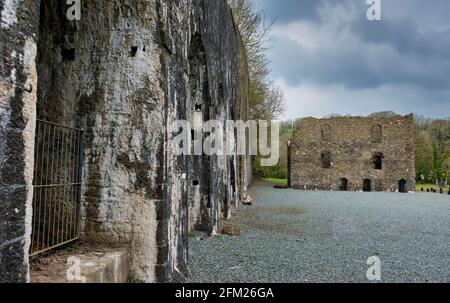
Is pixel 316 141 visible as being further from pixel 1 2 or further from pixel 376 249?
pixel 1 2

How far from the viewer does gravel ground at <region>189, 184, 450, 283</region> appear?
525 cm

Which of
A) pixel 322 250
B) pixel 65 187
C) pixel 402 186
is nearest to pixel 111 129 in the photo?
pixel 65 187

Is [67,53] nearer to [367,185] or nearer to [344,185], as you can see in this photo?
[344,185]

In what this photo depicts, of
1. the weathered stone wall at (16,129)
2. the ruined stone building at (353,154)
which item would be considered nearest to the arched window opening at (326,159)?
the ruined stone building at (353,154)

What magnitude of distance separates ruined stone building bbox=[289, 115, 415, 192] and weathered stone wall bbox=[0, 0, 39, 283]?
24.7m

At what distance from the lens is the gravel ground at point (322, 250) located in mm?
5246

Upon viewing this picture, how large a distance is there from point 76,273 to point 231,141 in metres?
9.56

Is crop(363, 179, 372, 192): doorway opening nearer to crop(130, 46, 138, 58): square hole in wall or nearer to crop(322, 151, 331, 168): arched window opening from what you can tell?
crop(322, 151, 331, 168): arched window opening

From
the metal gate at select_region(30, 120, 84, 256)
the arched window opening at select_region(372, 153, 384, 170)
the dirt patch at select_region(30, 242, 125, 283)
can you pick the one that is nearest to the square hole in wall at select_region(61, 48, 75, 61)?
the metal gate at select_region(30, 120, 84, 256)

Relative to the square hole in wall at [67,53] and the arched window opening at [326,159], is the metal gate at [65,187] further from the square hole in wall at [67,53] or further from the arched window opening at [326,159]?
the arched window opening at [326,159]

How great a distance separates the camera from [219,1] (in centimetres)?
1018

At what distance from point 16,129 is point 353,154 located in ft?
84.9

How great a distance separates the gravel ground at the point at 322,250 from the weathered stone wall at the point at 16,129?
117 inches

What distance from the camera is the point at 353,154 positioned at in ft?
84.5
